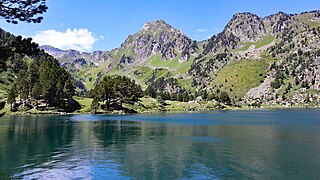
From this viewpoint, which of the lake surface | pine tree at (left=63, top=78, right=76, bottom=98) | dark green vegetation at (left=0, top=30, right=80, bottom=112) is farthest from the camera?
pine tree at (left=63, top=78, right=76, bottom=98)

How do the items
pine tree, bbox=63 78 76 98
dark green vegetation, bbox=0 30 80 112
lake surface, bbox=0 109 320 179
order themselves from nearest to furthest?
lake surface, bbox=0 109 320 179, dark green vegetation, bbox=0 30 80 112, pine tree, bbox=63 78 76 98

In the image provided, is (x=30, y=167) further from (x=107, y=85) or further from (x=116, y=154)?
(x=107, y=85)

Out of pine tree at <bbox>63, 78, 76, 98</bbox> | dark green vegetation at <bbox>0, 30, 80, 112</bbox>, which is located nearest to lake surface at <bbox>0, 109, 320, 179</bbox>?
dark green vegetation at <bbox>0, 30, 80, 112</bbox>

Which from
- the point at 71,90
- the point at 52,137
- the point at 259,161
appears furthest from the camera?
the point at 71,90

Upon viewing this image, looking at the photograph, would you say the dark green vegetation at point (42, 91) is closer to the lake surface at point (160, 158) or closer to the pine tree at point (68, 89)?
the pine tree at point (68, 89)

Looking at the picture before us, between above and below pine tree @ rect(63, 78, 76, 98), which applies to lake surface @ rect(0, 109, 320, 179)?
below

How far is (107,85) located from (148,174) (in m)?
157

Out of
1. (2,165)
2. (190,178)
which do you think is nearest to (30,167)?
(2,165)

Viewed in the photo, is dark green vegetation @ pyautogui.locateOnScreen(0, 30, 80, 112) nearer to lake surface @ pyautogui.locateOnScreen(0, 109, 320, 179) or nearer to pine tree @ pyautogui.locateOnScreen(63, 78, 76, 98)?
pine tree @ pyautogui.locateOnScreen(63, 78, 76, 98)

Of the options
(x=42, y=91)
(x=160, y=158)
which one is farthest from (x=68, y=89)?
(x=160, y=158)

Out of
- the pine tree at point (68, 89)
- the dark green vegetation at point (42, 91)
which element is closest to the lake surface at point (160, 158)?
the dark green vegetation at point (42, 91)

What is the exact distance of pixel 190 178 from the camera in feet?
128

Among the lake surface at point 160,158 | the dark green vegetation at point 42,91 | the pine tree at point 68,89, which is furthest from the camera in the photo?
Result: the pine tree at point 68,89

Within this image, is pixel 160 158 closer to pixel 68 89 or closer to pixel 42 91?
pixel 42 91
